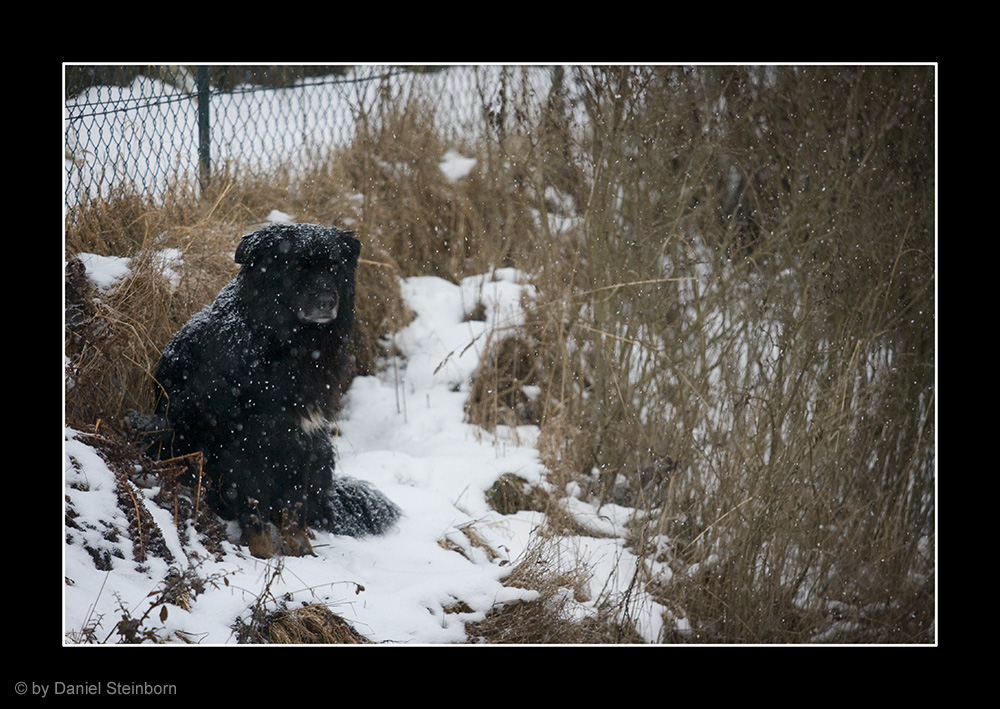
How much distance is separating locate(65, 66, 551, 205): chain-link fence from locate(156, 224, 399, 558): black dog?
80 cm

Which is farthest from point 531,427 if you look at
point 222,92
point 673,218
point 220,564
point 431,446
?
point 222,92

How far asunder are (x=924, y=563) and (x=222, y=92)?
12.6 feet

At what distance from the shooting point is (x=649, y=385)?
4191 millimetres

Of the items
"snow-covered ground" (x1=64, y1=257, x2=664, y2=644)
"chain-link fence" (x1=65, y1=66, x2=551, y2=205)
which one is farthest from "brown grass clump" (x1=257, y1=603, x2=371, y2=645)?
"chain-link fence" (x1=65, y1=66, x2=551, y2=205)

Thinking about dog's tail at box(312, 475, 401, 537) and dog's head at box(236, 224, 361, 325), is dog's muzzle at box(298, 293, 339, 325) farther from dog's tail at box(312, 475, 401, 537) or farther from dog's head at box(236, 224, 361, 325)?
dog's tail at box(312, 475, 401, 537)

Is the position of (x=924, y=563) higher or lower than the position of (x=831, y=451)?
lower

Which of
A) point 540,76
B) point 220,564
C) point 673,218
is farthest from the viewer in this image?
point 673,218

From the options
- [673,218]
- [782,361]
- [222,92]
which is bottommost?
[782,361]

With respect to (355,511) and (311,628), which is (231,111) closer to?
(355,511)

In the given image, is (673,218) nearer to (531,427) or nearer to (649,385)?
(649,385)

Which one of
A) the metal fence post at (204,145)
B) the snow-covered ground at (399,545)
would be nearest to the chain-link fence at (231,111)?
the metal fence post at (204,145)

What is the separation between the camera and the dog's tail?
365 centimetres

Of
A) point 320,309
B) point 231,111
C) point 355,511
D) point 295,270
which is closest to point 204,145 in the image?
point 231,111

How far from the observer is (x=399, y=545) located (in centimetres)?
376
